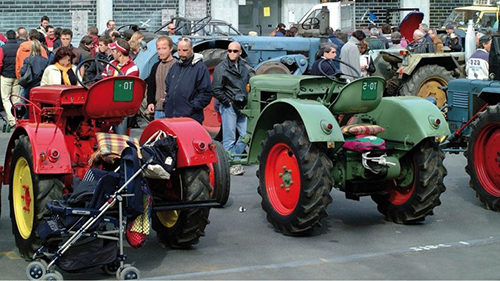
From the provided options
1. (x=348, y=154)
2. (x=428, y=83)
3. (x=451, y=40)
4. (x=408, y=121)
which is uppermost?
(x=451, y=40)

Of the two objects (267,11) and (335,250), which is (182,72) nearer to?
(335,250)

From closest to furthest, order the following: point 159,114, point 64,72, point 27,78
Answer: point 64,72
point 159,114
point 27,78

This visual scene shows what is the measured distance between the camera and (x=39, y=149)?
7.14 metres

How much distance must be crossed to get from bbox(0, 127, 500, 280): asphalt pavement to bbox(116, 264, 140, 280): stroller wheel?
305 mm

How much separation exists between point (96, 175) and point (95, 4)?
2452 centimetres

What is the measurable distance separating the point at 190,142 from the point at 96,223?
1.24m

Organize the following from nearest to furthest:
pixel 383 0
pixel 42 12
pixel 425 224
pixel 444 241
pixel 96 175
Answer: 1. pixel 96 175
2. pixel 444 241
3. pixel 425 224
4. pixel 42 12
5. pixel 383 0

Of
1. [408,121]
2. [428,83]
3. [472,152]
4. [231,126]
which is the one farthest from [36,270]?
[428,83]

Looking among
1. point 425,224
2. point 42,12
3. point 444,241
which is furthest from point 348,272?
point 42,12

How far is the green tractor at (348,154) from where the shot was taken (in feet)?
27.0

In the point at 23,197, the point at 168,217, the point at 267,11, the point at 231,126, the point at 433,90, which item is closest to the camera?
the point at 23,197

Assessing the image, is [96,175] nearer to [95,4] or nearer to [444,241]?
[444,241]

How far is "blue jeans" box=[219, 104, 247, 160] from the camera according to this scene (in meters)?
11.9

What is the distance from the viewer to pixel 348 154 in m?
8.63
